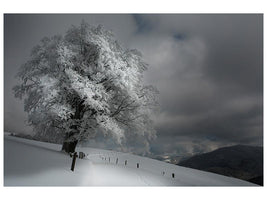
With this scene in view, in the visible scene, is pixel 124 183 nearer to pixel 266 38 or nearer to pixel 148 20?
pixel 148 20

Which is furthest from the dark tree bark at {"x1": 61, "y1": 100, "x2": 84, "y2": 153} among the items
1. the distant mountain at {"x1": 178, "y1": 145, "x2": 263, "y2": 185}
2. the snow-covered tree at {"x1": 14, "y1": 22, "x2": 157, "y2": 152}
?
the distant mountain at {"x1": 178, "y1": 145, "x2": 263, "y2": 185}

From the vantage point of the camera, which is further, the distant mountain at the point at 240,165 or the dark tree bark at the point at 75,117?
the distant mountain at the point at 240,165

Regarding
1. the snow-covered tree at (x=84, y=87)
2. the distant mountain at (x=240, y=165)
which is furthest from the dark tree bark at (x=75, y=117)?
the distant mountain at (x=240, y=165)

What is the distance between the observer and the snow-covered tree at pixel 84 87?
8.20 metres

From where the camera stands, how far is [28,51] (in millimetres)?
9250

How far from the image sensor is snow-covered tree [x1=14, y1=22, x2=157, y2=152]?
8.20 m

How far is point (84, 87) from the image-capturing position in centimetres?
819

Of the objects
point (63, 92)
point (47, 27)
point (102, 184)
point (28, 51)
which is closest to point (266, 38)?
point (102, 184)

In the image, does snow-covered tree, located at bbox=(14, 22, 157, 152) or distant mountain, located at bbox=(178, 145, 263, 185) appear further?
distant mountain, located at bbox=(178, 145, 263, 185)

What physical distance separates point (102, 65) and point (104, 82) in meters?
0.98

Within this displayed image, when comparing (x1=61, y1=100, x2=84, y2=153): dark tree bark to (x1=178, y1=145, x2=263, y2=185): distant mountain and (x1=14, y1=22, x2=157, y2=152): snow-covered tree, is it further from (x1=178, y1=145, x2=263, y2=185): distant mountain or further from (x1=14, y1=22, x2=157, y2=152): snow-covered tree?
(x1=178, y1=145, x2=263, y2=185): distant mountain

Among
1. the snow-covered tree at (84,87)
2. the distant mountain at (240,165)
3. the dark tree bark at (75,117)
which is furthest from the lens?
the distant mountain at (240,165)

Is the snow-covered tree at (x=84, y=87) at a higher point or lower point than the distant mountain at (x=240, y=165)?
higher

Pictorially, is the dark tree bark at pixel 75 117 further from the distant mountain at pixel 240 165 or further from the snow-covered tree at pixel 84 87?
the distant mountain at pixel 240 165
